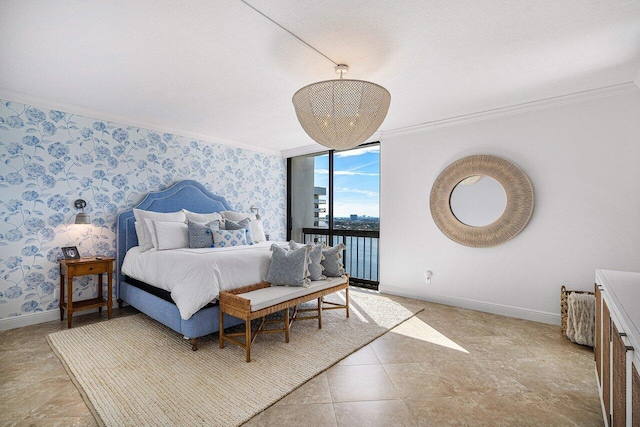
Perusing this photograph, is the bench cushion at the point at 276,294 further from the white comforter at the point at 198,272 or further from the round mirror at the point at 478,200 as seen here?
the round mirror at the point at 478,200

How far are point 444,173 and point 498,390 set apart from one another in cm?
260

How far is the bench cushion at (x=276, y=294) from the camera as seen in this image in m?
2.60

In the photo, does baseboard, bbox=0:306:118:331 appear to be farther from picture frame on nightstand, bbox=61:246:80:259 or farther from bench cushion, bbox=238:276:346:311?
bench cushion, bbox=238:276:346:311

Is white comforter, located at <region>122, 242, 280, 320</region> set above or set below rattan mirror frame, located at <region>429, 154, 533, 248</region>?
below

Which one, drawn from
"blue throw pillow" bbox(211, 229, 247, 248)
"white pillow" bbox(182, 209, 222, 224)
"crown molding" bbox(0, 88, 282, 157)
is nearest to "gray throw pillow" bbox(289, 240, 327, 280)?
"blue throw pillow" bbox(211, 229, 247, 248)

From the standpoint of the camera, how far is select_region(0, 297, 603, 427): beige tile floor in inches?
71.6

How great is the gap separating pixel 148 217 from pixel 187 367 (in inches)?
84.8

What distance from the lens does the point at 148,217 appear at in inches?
151

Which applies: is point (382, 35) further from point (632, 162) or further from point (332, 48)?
point (632, 162)

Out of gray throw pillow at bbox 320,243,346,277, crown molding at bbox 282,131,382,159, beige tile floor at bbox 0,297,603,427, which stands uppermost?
crown molding at bbox 282,131,382,159

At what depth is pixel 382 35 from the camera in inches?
83.0

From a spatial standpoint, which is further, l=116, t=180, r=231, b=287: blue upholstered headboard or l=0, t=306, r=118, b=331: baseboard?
l=116, t=180, r=231, b=287: blue upholstered headboard

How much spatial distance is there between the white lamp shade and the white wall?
2.15 m

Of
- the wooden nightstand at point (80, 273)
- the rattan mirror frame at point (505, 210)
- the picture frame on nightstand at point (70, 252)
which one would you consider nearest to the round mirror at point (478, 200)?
the rattan mirror frame at point (505, 210)
